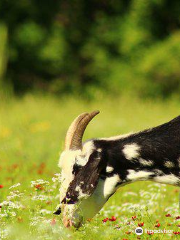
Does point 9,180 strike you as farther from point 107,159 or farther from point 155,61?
point 155,61

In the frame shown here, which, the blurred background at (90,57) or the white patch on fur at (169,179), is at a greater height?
the blurred background at (90,57)

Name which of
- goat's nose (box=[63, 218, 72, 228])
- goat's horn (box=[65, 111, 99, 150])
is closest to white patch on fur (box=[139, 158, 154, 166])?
goat's horn (box=[65, 111, 99, 150])


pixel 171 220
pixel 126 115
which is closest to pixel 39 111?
pixel 126 115

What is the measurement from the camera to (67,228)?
4.73m

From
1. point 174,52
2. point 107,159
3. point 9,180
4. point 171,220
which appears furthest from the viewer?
point 174,52

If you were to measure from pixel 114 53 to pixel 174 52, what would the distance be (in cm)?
281

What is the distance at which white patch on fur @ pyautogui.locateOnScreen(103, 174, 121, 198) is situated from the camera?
4992mm

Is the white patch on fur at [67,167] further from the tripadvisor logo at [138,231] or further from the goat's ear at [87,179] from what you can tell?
the tripadvisor logo at [138,231]

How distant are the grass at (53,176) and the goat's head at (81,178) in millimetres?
130

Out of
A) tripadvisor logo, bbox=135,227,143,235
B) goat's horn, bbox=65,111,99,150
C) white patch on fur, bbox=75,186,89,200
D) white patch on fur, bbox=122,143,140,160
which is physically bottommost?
tripadvisor logo, bbox=135,227,143,235

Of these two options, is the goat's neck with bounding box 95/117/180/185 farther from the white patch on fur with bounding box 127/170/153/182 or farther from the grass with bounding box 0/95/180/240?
the grass with bounding box 0/95/180/240

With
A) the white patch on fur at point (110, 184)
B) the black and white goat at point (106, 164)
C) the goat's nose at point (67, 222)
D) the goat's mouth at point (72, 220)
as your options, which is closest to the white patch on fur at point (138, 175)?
the black and white goat at point (106, 164)

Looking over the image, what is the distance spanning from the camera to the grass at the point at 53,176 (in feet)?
15.4

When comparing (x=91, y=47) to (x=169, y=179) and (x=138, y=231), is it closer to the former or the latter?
(x=169, y=179)
